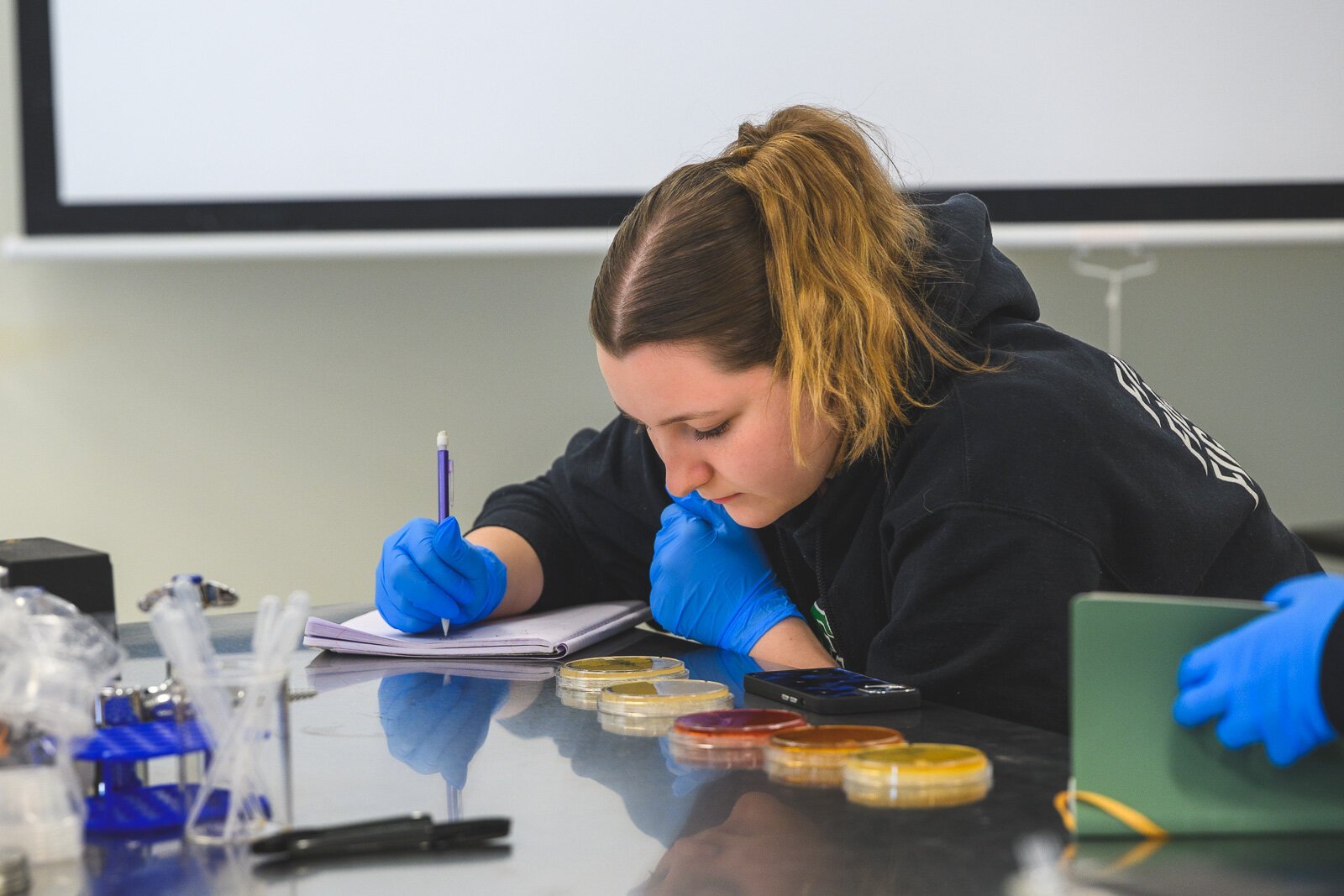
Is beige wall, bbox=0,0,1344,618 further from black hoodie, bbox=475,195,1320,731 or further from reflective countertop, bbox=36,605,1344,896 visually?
reflective countertop, bbox=36,605,1344,896

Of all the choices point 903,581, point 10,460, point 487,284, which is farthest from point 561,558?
point 10,460

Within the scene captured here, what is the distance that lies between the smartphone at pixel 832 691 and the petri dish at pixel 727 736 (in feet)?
0.16

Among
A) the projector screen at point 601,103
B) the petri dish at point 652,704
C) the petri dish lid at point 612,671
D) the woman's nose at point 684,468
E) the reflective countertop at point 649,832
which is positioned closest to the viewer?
the reflective countertop at point 649,832

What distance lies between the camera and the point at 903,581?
918mm

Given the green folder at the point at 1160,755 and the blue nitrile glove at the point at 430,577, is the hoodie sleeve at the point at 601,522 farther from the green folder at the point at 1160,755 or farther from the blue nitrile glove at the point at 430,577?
the green folder at the point at 1160,755

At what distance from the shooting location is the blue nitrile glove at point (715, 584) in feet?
3.70

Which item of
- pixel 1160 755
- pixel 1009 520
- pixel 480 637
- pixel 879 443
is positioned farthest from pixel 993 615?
pixel 480 637

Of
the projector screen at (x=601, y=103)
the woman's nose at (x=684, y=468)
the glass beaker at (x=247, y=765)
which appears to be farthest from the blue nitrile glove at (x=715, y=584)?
the projector screen at (x=601, y=103)

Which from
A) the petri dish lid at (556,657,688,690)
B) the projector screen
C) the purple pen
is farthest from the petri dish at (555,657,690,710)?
the projector screen

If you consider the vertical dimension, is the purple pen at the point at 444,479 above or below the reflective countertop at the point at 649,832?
above

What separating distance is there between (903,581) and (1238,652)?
0.35 m

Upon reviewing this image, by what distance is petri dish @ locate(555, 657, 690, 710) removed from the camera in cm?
89

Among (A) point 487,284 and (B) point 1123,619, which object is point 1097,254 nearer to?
(A) point 487,284

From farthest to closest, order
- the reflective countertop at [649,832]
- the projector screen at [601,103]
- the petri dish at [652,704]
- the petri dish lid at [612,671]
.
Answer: the projector screen at [601,103], the petri dish lid at [612,671], the petri dish at [652,704], the reflective countertop at [649,832]
